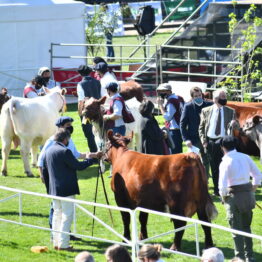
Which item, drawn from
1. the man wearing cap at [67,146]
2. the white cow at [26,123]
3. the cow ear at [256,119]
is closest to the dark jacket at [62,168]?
the man wearing cap at [67,146]

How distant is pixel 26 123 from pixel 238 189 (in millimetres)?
6734

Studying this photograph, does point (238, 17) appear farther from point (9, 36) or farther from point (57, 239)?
point (57, 239)

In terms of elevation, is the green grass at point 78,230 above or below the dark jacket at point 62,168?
below

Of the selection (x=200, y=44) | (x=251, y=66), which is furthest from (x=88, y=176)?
(x=200, y=44)

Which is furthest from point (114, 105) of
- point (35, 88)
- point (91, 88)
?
point (35, 88)

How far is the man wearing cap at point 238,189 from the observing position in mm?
10227

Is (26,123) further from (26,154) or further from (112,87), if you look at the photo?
(112,87)

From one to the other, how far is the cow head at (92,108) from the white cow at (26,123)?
1.81 meters

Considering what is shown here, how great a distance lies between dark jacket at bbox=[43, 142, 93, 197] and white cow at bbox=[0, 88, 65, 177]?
4.73 meters

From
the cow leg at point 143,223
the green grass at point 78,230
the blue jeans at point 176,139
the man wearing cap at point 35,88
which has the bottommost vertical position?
the green grass at point 78,230

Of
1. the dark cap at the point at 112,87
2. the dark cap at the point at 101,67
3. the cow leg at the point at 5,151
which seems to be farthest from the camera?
the dark cap at the point at 101,67

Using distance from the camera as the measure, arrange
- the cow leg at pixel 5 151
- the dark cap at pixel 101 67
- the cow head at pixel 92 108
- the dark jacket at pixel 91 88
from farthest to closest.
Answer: the dark cap at pixel 101 67 < the dark jacket at pixel 91 88 < the cow leg at pixel 5 151 < the cow head at pixel 92 108

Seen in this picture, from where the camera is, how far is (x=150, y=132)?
45.3ft

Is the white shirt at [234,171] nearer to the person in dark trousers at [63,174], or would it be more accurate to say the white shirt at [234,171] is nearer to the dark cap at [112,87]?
the person in dark trousers at [63,174]
